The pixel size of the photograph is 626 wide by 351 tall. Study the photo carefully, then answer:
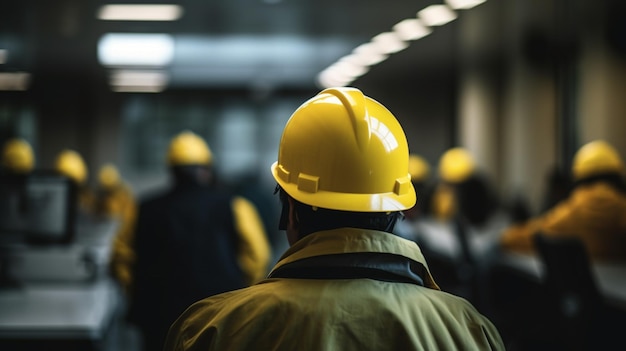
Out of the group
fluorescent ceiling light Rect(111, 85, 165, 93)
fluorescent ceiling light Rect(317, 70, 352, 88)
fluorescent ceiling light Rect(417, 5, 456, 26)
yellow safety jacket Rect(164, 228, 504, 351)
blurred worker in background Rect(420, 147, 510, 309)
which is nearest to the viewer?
yellow safety jacket Rect(164, 228, 504, 351)

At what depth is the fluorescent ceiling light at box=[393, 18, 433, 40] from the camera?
9242 mm

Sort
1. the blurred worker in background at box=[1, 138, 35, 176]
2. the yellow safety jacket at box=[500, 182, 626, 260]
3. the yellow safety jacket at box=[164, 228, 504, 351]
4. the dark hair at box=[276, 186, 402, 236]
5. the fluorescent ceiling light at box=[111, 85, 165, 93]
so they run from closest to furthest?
the yellow safety jacket at box=[164, 228, 504, 351], the dark hair at box=[276, 186, 402, 236], the yellow safety jacket at box=[500, 182, 626, 260], the blurred worker in background at box=[1, 138, 35, 176], the fluorescent ceiling light at box=[111, 85, 165, 93]

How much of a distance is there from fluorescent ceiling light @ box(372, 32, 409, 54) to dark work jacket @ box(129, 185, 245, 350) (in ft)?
22.7

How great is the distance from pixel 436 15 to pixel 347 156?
7.73m

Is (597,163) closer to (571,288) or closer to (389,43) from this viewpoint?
(571,288)

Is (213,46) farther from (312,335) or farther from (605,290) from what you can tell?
(312,335)

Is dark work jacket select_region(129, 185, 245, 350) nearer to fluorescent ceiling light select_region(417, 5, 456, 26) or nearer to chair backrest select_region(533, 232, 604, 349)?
chair backrest select_region(533, 232, 604, 349)

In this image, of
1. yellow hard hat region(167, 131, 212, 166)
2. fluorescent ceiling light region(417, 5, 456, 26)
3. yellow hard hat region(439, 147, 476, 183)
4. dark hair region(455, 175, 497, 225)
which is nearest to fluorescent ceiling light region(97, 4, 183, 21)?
fluorescent ceiling light region(417, 5, 456, 26)

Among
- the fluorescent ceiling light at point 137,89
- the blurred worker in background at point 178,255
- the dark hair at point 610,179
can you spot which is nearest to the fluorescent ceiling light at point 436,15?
the dark hair at point 610,179

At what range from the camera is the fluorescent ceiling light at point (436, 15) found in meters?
8.32

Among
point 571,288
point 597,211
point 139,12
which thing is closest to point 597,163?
point 597,211

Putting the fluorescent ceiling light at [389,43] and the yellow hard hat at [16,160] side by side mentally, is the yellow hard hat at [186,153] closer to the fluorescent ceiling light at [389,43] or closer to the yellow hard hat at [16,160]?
the yellow hard hat at [16,160]

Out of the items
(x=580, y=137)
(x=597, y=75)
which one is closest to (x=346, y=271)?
(x=597, y=75)

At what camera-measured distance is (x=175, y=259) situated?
3477 mm
